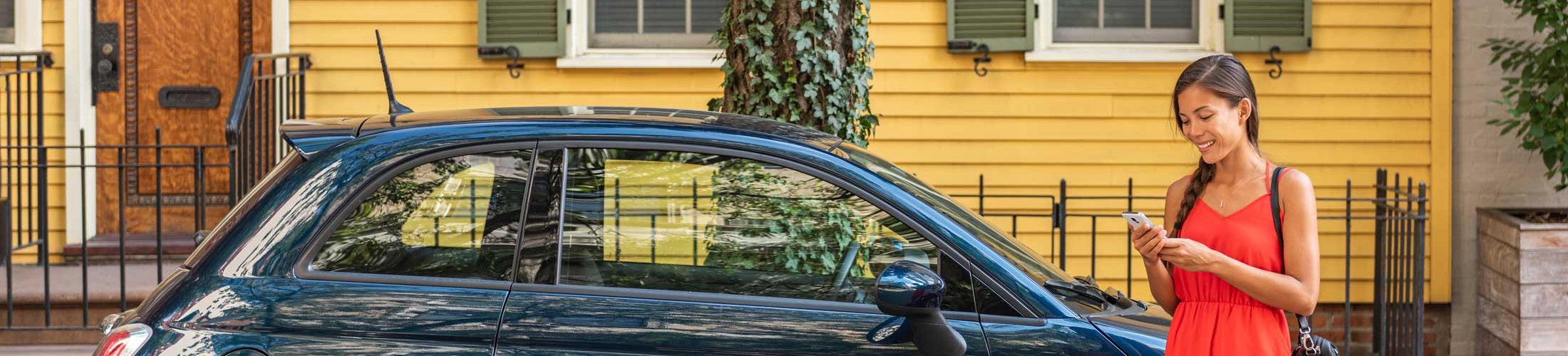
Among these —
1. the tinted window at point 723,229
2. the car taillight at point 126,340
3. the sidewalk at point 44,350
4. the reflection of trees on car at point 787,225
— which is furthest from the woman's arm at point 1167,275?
the sidewalk at point 44,350

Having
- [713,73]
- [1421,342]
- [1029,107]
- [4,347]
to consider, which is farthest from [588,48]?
[1421,342]

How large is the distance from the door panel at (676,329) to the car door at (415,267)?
8 cm

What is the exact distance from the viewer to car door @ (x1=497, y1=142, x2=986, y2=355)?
3.03 metres

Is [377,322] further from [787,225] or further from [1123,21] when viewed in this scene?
[1123,21]

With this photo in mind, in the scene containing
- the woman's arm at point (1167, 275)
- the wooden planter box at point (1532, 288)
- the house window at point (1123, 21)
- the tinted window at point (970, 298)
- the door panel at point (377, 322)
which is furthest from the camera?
the house window at point (1123, 21)

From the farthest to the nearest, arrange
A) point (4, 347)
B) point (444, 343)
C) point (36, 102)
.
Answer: point (36, 102) < point (4, 347) < point (444, 343)

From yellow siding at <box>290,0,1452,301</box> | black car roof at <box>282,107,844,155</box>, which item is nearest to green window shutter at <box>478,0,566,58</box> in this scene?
yellow siding at <box>290,0,1452,301</box>

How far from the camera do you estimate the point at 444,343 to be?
301 centimetres

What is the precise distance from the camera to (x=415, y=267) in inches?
123

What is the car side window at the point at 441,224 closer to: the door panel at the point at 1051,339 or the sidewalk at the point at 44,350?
the door panel at the point at 1051,339

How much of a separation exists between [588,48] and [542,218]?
192 inches

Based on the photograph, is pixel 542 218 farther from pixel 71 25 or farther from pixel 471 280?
pixel 71 25

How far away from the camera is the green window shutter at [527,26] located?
7.69 meters

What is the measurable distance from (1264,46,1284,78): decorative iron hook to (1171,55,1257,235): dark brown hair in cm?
522
